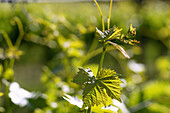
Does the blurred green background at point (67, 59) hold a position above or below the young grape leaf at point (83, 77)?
above

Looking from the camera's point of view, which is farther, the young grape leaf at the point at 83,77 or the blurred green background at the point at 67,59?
the blurred green background at the point at 67,59

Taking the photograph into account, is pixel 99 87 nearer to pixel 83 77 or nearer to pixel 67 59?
pixel 83 77

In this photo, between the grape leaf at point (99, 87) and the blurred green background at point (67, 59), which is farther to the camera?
the blurred green background at point (67, 59)

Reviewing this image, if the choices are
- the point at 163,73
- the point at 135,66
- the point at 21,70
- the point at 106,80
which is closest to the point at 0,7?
the point at 21,70

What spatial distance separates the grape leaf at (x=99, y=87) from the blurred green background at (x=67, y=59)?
0.08m

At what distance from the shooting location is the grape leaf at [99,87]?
0.31 metres

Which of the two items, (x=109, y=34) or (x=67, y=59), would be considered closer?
(x=109, y=34)

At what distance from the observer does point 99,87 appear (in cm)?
32

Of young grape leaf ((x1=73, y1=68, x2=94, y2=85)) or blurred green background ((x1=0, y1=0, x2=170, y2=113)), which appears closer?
young grape leaf ((x1=73, y1=68, x2=94, y2=85))

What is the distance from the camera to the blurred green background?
69cm

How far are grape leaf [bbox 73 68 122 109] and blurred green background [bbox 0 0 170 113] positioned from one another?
0.26 ft

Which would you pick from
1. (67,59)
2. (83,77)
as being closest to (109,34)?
(83,77)

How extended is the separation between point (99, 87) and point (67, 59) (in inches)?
18.1

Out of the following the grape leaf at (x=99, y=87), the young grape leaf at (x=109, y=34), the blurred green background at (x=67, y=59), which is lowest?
the grape leaf at (x=99, y=87)
